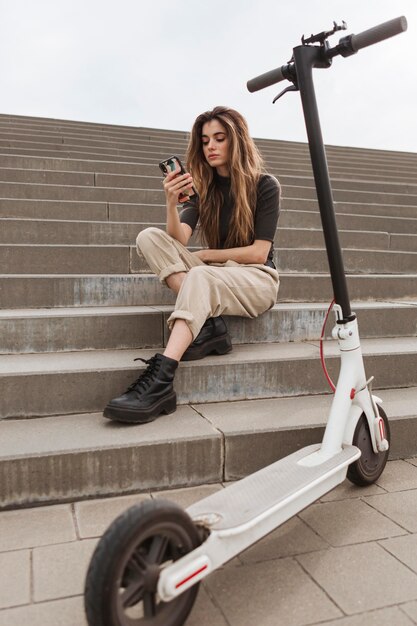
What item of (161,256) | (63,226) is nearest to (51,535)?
(161,256)

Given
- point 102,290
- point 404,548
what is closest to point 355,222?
point 102,290

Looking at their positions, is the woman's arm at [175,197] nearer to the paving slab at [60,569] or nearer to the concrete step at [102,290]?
the concrete step at [102,290]

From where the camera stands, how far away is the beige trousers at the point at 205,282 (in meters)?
2.45

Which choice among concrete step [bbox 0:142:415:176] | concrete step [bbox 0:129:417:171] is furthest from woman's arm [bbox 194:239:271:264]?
concrete step [bbox 0:129:417:171]

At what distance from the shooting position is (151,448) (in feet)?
6.99

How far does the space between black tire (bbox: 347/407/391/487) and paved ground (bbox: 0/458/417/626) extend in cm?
7

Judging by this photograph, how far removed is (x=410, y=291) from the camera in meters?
4.04

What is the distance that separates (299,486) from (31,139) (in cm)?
599

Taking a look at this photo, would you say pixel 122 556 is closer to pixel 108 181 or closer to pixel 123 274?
pixel 123 274

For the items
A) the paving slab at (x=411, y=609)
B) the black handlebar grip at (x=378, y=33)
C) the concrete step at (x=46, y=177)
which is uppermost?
the concrete step at (x=46, y=177)

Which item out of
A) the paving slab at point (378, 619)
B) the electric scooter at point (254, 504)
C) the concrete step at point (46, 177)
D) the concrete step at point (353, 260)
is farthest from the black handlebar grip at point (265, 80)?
the concrete step at point (46, 177)

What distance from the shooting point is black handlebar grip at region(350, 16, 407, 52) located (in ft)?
5.31

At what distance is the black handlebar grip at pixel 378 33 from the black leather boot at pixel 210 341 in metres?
1.38

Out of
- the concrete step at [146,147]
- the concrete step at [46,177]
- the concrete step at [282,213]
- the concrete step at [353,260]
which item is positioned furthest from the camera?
the concrete step at [146,147]
